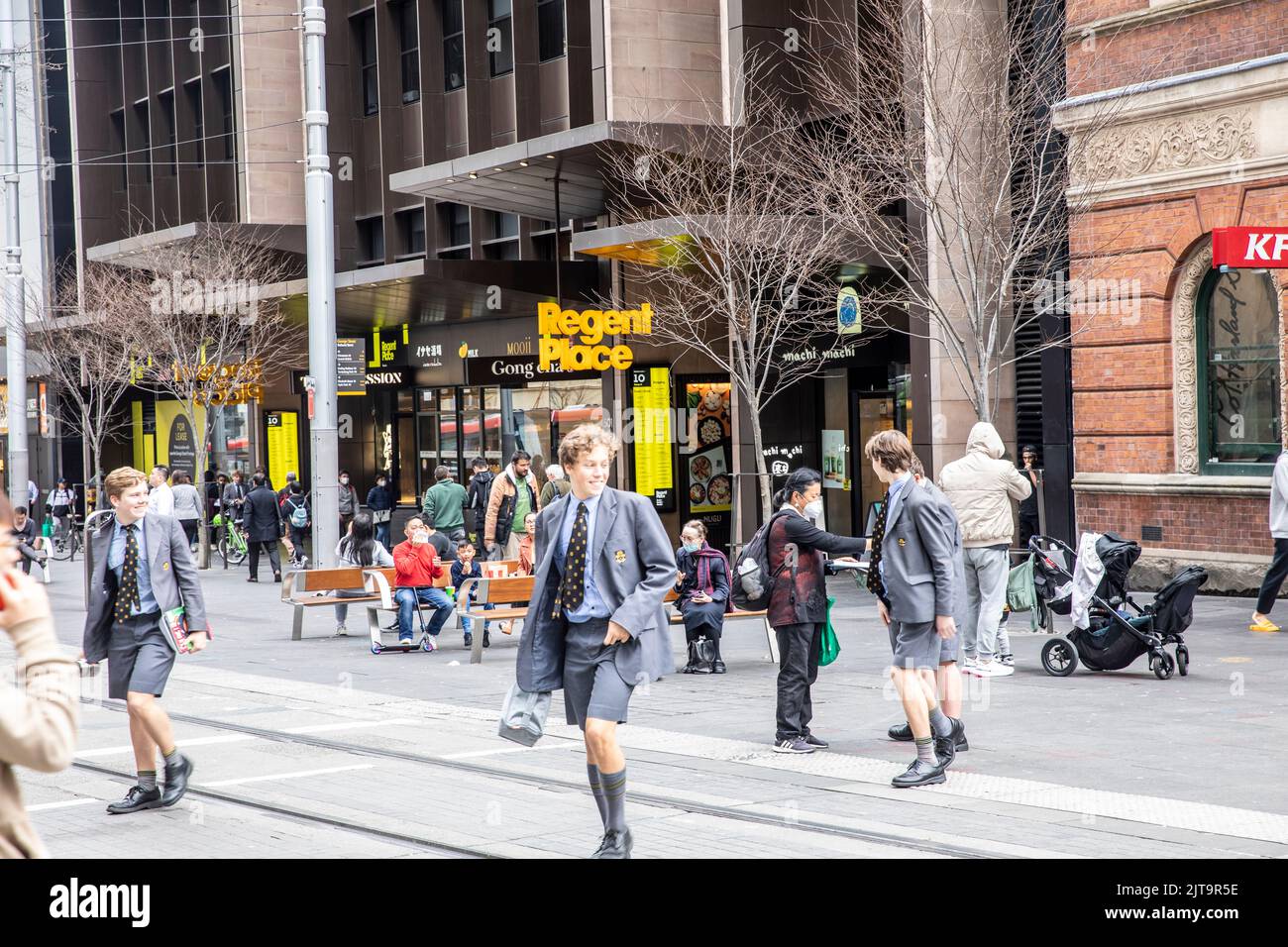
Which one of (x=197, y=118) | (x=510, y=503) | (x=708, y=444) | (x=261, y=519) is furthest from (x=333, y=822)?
(x=197, y=118)

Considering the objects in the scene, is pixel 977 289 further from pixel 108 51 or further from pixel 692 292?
pixel 108 51

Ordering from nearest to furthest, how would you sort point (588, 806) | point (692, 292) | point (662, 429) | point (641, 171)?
point (588, 806)
point (641, 171)
point (692, 292)
point (662, 429)

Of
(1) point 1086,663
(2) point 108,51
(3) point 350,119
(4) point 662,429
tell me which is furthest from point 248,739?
(2) point 108,51

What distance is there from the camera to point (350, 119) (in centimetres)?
3272

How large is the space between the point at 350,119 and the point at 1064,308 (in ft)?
61.9

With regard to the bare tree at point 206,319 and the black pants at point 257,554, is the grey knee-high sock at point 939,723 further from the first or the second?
the bare tree at point 206,319

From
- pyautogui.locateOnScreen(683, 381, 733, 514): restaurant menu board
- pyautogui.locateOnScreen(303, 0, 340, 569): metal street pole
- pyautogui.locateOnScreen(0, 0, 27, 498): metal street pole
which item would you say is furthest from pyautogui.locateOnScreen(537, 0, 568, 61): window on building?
pyautogui.locateOnScreen(0, 0, 27, 498): metal street pole

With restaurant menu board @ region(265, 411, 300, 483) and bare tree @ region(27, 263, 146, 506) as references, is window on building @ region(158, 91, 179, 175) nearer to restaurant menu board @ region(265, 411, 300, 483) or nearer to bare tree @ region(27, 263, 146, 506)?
bare tree @ region(27, 263, 146, 506)

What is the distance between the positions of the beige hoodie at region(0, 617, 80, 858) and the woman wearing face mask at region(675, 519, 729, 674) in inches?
402

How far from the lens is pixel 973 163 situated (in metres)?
18.1

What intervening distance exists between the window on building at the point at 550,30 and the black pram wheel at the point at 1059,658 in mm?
17907

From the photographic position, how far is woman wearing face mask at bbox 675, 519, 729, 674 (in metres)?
13.3

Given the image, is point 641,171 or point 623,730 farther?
point 641,171
